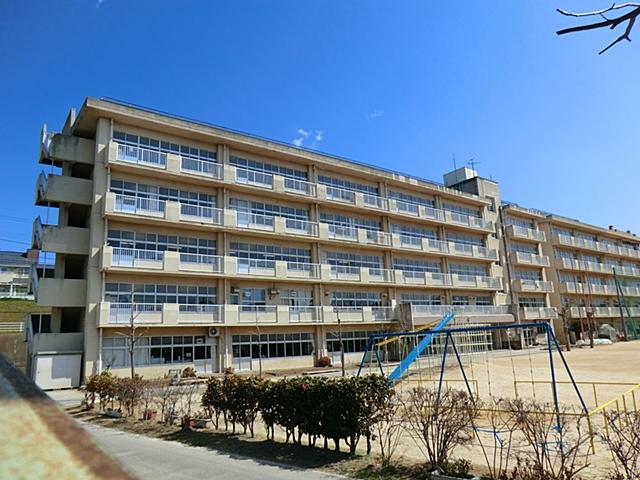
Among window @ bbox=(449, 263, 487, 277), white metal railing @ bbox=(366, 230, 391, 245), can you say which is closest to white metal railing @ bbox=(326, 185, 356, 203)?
→ white metal railing @ bbox=(366, 230, 391, 245)

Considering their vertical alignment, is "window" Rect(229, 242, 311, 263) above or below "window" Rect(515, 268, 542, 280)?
above

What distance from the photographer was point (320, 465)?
8.69 metres

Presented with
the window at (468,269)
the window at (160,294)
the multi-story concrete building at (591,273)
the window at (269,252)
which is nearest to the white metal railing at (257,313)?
the window at (160,294)

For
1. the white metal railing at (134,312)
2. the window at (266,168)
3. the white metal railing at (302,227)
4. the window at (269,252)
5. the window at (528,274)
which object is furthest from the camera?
the window at (528,274)

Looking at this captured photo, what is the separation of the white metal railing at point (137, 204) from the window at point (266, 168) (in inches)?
252

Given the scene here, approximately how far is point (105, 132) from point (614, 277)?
6237cm

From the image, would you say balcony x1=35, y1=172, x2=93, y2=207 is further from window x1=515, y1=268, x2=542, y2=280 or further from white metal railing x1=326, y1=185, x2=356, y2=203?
window x1=515, y1=268, x2=542, y2=280

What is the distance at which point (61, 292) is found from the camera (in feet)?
78.5

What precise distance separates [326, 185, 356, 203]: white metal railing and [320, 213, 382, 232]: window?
133 centimetres

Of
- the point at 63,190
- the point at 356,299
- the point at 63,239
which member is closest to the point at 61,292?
the point at 63,239

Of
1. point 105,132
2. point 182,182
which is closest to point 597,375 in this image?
point 182,182

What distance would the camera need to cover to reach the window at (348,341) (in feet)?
108

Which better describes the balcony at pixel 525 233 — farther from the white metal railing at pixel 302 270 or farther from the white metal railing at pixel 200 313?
the white metal railing at pixel 200 313

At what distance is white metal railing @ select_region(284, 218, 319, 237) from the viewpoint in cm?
3147
